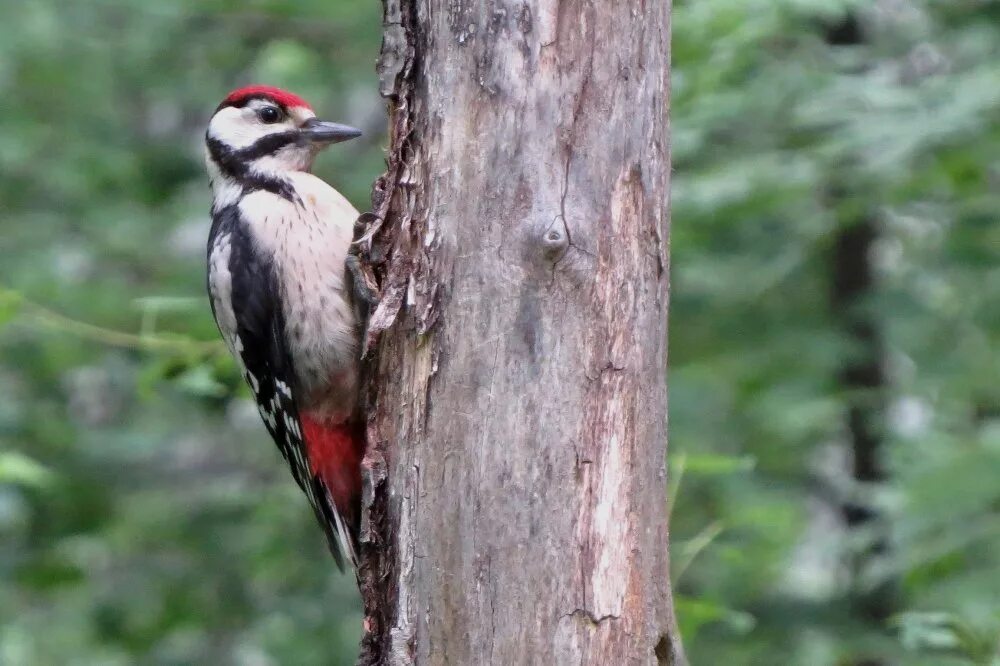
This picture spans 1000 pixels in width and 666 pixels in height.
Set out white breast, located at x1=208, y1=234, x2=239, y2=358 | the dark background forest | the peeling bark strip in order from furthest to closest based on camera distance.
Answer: the dark background forest → white breast, located at x1=208, y1=234, x2=239, y2=358 → the peeling bark strip

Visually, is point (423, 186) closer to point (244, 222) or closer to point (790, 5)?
point (244, 222)

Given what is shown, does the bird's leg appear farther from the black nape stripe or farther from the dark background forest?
the dark background forest

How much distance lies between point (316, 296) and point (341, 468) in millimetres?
431

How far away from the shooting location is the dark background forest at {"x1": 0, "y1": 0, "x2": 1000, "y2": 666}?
4.08 metres

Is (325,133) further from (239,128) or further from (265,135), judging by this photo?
(239,128)

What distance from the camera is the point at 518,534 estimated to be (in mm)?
2094

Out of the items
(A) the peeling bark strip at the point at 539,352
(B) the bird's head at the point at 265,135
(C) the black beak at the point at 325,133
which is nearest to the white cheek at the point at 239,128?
(B) the bird's head at the point at 265,135

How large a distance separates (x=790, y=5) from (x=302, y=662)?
136 inches

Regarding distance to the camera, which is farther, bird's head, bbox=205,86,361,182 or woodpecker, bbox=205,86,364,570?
bird's head, bbox=205,86,361,182

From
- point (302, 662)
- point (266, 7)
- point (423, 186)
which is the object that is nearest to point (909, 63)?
point (266, 7)

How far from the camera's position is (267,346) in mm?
3143

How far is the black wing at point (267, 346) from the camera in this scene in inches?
122

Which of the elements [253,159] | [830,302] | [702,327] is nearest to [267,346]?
[253,159]

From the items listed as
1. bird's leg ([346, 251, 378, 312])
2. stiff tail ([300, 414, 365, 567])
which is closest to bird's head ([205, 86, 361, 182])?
bird's leg ([346, 251, 378, 312])
